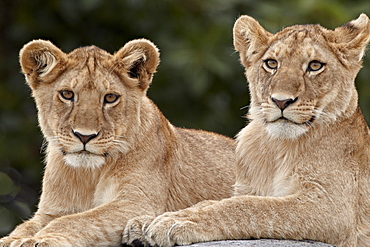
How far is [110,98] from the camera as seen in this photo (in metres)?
6.80

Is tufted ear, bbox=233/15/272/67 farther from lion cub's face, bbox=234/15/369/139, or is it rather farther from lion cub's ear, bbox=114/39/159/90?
lion cub's ear, bbox=114/39/159/90

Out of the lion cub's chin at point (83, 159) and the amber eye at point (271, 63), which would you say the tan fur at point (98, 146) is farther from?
the amber eye at point (271, 63)

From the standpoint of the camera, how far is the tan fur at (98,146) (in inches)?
257

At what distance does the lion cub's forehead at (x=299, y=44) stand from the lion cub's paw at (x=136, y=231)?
1.46 m

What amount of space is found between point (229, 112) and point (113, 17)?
6.51 feet

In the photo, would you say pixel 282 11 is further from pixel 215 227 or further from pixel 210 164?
pixel 215 227

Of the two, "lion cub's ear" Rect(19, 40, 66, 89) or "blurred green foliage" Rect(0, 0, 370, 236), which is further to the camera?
"blurred green foliage" Rect(0, 0, 370, 236)

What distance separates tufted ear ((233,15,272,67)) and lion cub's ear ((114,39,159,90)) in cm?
62

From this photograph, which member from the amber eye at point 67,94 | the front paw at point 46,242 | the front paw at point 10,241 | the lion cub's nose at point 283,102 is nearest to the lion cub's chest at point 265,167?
the lion cub's nose at point 283,102

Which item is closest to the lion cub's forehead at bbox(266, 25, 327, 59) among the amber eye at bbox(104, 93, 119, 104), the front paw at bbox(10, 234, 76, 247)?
the amber eye at bbox(104, 93, 119, 104)

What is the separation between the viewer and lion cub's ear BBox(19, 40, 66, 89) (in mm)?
6887

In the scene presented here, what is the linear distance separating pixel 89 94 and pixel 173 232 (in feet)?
3.94

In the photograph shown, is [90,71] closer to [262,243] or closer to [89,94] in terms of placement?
[89,94]

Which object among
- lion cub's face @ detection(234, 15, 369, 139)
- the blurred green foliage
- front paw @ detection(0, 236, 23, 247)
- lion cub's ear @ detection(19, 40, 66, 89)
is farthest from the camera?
the blurred green foliage
